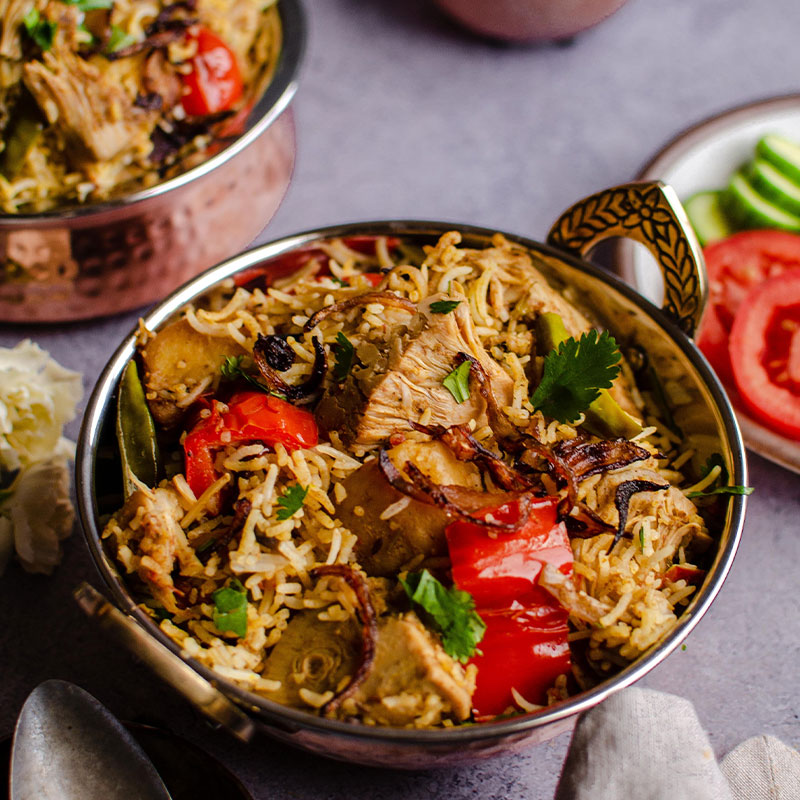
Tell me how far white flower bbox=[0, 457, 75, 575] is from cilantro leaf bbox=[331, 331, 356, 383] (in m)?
0.92

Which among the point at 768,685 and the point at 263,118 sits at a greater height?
the point at 263,118

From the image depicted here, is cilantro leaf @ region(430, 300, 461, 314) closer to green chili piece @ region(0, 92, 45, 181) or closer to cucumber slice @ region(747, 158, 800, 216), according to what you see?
green chili piece @ region(0, 92, 45, 181)

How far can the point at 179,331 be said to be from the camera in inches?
84.0

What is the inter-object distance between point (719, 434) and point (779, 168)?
1588 millimetres

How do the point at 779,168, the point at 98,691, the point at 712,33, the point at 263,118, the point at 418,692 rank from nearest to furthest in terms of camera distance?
the point at 418,692 → the point at 98,691 → the point at 263,118 → the point at 779,168 → the point at 712,33

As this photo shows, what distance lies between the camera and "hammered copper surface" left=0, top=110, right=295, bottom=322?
2600 millimetres

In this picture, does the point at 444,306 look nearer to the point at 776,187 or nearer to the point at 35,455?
the point at 35,455

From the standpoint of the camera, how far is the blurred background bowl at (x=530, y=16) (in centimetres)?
347

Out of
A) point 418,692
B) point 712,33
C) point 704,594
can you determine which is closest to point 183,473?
point 418,692

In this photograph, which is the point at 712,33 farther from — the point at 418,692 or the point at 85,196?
the point at 418,692

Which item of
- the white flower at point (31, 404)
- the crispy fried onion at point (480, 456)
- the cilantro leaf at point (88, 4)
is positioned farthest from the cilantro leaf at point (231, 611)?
the cilantro leaf at point (88, 4)

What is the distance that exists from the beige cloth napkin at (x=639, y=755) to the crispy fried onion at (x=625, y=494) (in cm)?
33

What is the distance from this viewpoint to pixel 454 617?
172 centimetres

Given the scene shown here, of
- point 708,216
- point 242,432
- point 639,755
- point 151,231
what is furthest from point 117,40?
point 639,755
